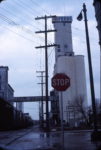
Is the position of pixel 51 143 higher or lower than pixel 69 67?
lower

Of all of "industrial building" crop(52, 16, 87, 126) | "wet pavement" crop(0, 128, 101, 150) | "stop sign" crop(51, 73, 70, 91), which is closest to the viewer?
"stop sign" crop(51, 73, 70, 91)

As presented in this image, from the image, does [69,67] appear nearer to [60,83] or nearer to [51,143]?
[51,143]

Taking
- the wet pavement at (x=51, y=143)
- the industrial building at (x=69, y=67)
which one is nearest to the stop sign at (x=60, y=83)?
the wet pavement at (x=51, y=143)

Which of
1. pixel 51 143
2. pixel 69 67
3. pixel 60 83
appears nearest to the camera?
pixel 60 83

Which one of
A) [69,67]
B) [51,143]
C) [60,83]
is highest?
[69,67]

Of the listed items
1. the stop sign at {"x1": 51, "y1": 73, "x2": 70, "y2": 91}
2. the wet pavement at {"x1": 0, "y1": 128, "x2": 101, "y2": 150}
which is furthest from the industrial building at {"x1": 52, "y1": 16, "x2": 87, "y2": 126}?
the stop sign at {"x1": 51, "y1": 73, "x2": 70, "y2": 91}

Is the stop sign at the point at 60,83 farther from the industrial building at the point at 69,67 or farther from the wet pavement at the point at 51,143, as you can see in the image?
the industrial building at the point at 69,67

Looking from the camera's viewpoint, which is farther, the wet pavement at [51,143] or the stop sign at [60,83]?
the wet pavement at [51,143]

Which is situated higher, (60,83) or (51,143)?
(60,83)

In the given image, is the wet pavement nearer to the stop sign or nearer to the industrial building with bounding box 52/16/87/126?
the stop sign

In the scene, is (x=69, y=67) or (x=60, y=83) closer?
(x=60, y=83)

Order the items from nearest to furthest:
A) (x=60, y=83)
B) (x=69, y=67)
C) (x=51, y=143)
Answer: (x=60, y=83) → (x=51, y=143) → (x=69, y=67)

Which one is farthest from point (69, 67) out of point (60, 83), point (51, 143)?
point (60, 83)

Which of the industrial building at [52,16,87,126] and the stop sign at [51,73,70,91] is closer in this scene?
the stop sign at [51,73,70,91]
